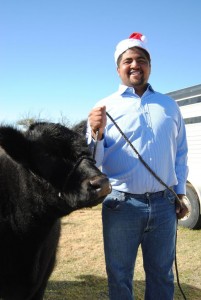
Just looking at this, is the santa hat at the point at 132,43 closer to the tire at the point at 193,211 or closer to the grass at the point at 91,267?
the grass at the point at 91,267

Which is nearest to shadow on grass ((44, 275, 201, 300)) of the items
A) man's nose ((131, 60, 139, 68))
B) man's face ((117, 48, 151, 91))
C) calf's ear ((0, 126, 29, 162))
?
calf's ear ((0, 126, 29, 162))

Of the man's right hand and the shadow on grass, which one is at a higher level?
the man's right hand

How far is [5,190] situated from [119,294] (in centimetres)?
136

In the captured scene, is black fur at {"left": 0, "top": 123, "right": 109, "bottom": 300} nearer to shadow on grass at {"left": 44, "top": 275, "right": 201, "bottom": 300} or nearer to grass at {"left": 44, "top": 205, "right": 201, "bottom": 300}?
shadow on grass at {"left": 44, "top": 275, "right": 201, "bottom": 300}

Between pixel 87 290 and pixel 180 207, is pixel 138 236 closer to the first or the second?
pixel 180 207

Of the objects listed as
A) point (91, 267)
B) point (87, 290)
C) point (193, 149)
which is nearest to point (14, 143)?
point (87, 290)

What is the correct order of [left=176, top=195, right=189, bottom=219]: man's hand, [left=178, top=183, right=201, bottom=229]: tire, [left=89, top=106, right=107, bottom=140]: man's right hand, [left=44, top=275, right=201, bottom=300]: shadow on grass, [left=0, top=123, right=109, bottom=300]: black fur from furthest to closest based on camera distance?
[left=178, top=183, right=201, bottom=229]: tire, [left=44, top=275, right=201, bottom=300]: shadow on grass, [left=176, top=195, right=189, bottom=219]: man's hand, [left=0, top=123, right=109, bottom=300]: black fur, [left=89, top=106, right=107, bottom=140]: man's right hand

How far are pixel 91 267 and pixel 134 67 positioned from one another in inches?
144

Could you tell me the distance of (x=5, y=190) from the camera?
10.6 ft

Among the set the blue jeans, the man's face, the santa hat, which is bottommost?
the blue jeans

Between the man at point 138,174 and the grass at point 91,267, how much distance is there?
177 centimetres

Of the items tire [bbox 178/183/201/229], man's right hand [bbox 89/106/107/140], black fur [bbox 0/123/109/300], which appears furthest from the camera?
tire [bbox 178/183/201/229]

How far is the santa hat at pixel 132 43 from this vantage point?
3.13m

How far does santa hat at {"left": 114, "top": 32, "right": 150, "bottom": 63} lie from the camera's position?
3131 millimetres
